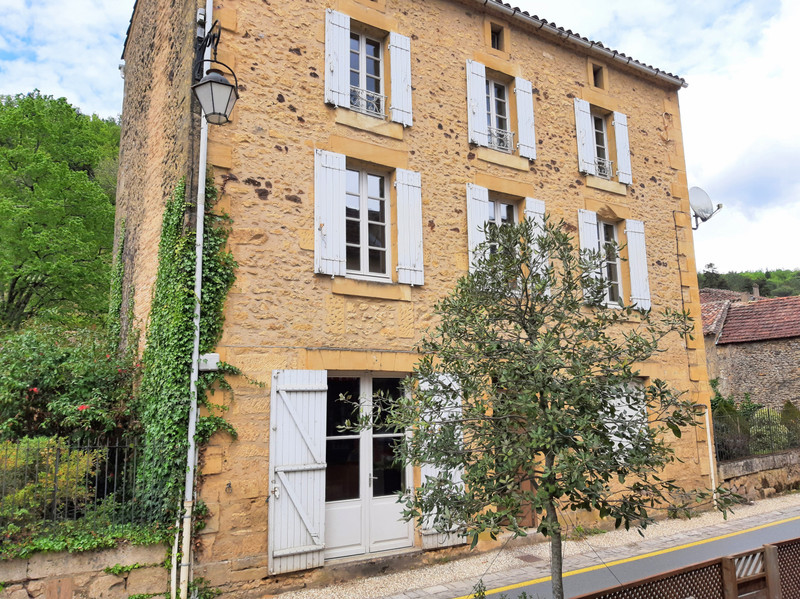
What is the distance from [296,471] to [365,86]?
509 centimetres

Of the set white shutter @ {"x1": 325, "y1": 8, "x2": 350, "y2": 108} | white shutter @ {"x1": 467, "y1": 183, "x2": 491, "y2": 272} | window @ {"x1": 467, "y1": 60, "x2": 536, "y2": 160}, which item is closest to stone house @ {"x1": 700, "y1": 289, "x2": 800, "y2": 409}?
window @ {"x1": 467, "y1": 60, "x2": 536, "y2": 160}

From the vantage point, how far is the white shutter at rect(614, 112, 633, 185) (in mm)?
10258

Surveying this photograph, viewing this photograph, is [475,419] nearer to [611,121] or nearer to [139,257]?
[139,257]

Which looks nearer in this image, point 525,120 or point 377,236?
point 377,236

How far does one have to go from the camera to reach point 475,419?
396 centimetres

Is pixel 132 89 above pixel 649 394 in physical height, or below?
above

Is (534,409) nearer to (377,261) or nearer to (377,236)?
(377,261)

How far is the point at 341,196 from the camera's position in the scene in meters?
7.16

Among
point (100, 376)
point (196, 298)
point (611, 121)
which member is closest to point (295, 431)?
point (196, 298)

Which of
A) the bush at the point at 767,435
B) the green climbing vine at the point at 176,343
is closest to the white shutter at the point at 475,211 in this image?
the green climbing vine at the point at 176,343

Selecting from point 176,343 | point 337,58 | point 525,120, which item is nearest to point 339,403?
point 176,343

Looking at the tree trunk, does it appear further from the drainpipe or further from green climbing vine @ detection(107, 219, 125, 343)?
green climbing vine @ detection(107, 219, 125, 343)

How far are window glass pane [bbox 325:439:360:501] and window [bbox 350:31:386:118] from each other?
4.31m

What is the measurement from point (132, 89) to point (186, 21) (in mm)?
3377
